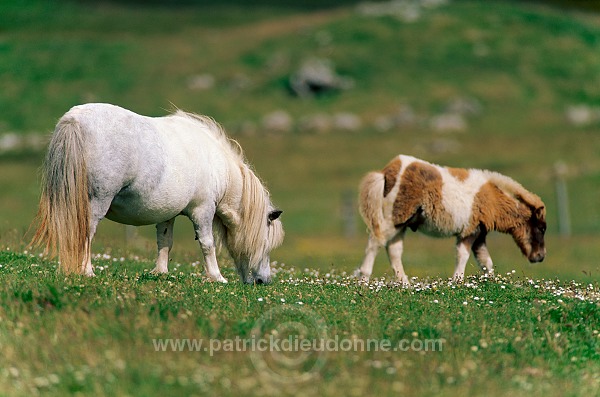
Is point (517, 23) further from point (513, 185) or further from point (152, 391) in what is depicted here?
point (152, 391)

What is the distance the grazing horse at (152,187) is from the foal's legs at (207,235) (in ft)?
0.05

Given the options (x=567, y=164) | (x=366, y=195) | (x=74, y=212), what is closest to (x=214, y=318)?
(x=74, y=212)

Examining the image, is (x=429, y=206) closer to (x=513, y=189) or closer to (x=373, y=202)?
(x=373, y=202)

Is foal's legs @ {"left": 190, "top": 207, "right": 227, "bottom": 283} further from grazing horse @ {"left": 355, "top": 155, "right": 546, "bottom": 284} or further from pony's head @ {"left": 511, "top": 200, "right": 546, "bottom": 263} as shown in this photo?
pony's head @ {"left": 511, "top": 200, "right": 546, "bottom": 263}

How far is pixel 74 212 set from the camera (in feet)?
32.8

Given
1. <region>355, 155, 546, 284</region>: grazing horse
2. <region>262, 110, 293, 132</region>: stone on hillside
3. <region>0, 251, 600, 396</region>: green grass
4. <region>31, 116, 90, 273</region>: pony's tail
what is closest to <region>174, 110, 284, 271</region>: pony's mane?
<region>0, 251, 600, 396</region>: green grass

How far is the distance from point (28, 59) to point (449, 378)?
71178mm

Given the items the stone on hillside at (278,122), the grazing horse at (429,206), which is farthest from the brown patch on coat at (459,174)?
the stone on hillside at (278,122)

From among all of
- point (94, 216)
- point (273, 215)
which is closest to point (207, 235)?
point (273, 215)

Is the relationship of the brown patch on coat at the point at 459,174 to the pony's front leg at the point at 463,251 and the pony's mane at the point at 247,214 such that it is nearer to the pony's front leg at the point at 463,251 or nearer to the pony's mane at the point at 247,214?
the pony's front leg at the point at 463,251

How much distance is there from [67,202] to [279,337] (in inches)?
140

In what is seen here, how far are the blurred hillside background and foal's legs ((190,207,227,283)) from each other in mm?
14598

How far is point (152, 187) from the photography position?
10914 mm

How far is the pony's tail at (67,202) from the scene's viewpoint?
9.98 metres
